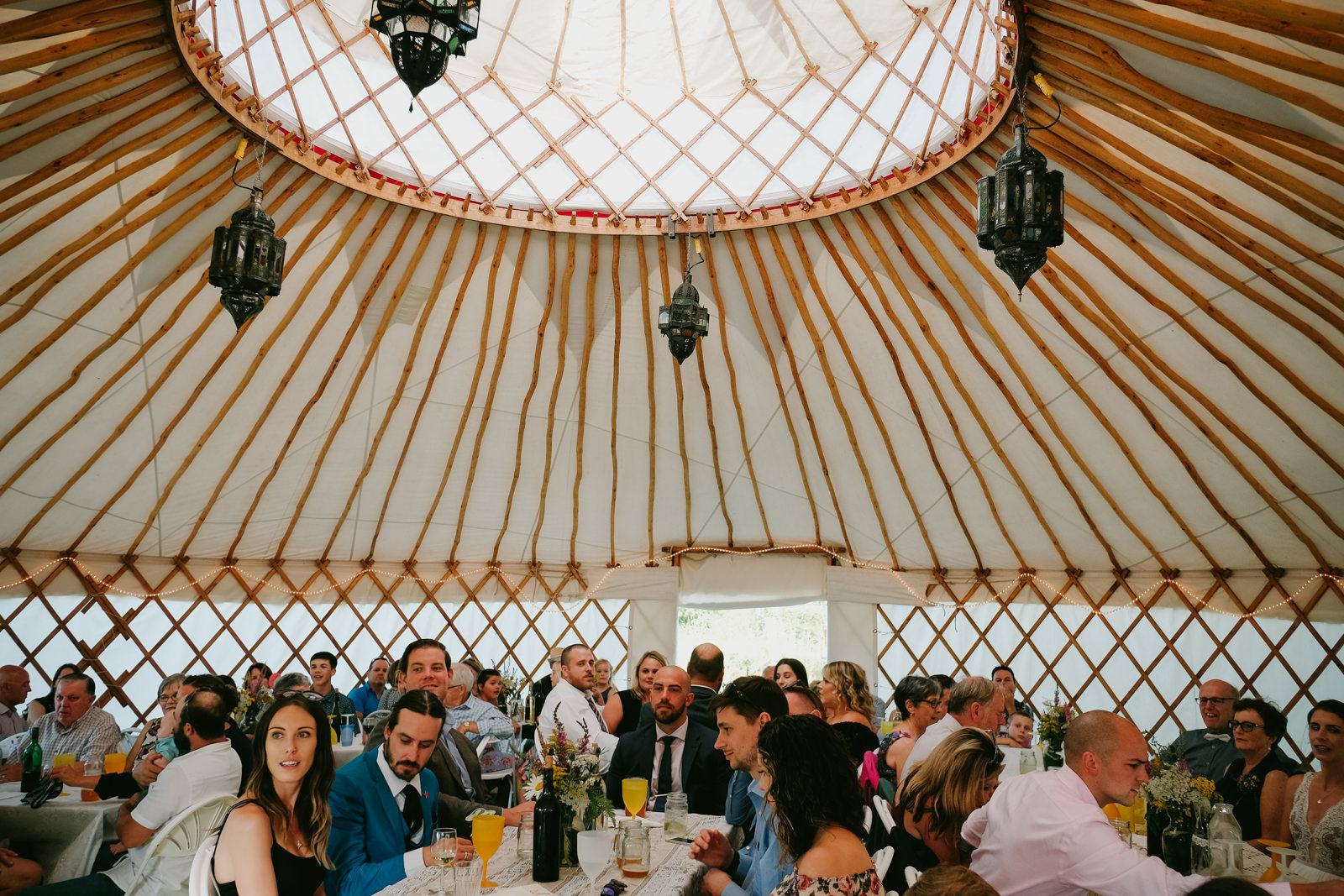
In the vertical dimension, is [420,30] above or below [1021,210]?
above

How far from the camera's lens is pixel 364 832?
220 centimetres

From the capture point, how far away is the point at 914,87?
4.19 metres

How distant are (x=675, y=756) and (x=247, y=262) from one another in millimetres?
2247

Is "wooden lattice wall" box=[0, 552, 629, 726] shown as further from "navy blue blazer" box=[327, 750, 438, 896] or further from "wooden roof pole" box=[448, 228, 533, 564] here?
"navy blue blazer" box=[327, 750, 438, 896]

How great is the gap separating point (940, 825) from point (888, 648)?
5321 millimetres

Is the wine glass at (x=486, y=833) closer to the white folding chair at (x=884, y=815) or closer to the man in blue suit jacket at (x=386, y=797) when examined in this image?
the man in blue suit jacket at (x=386, y=797)

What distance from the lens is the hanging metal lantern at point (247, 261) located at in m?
3.31

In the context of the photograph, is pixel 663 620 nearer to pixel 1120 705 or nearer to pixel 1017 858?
pixel 1120 705

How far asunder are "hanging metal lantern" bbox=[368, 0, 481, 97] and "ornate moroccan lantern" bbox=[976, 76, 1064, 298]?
Result: 158 centimetres

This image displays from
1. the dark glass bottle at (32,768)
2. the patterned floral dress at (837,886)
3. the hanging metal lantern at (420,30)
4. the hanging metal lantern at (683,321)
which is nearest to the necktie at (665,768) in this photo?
the patterned floral dress at (837,886)

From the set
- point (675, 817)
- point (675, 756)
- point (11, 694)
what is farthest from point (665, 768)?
point (11, 694)

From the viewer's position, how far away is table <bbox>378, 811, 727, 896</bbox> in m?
1.98

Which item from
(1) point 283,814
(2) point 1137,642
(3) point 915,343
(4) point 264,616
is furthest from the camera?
(4) point 264,616

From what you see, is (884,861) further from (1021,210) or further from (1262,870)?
(1021,210)
